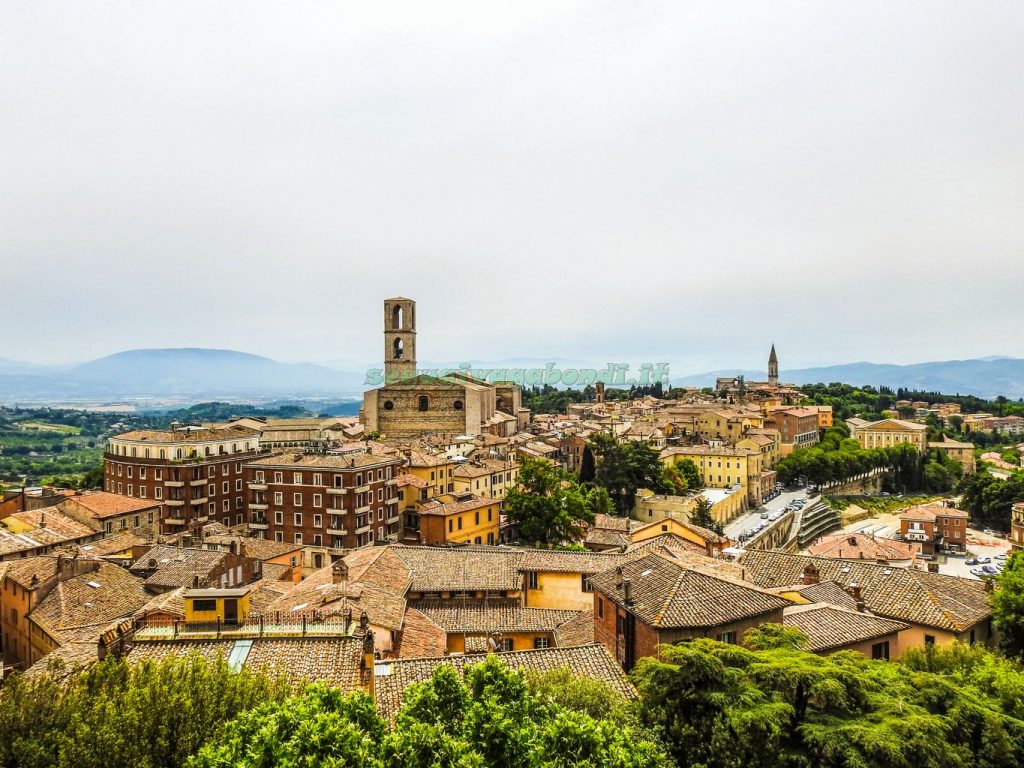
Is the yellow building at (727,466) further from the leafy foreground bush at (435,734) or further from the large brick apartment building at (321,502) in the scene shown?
the leafy foreground bush at (435,734)

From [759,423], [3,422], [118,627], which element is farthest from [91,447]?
[118,627]

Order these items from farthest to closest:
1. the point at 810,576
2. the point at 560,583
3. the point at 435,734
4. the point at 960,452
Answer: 1. the point at 960,452
2. the point at 560,583
3. the point at 810,576
4. the point at 435,734

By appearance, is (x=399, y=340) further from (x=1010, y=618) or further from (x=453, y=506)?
(x=1010, y=618)

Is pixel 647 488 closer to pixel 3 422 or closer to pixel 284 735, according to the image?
pixel 284 735

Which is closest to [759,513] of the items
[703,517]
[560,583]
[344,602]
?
[703,517]

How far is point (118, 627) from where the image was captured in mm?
14312

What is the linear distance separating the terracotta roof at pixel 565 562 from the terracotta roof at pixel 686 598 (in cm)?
618

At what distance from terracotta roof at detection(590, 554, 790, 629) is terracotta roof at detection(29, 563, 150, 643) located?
13288 mm

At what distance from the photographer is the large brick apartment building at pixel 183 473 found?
144 ft

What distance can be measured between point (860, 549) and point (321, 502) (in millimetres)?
28125

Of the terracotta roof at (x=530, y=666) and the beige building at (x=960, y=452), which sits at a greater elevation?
the terracotta roof at (x=530, y=666)

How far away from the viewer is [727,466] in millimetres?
73875

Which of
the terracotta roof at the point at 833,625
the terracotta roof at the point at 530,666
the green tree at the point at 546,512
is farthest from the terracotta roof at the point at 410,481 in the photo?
the terracotta roof at the point at 833,625

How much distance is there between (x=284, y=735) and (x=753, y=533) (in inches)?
2137
